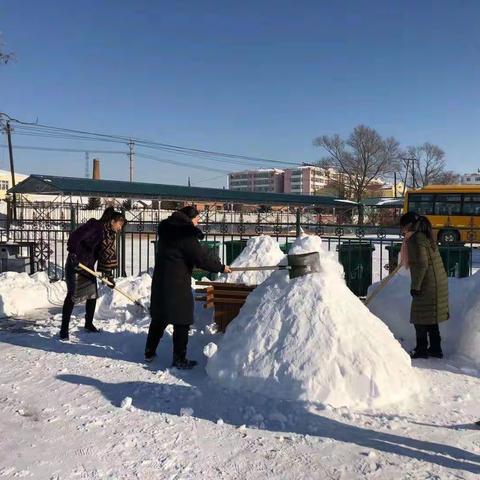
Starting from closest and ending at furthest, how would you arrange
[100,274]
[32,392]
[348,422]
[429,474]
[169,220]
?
[429,474] < [348,422] < [32,392] < [169,220] < [100,274]

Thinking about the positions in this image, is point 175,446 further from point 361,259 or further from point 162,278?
point 361,259

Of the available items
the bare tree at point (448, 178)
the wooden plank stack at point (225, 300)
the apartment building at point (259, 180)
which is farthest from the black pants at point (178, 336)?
the apartment building at point (259, 180)

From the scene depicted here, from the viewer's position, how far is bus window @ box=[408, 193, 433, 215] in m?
26.4

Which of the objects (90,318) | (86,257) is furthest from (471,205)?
(86,257)

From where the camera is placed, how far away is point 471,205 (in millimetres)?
25578

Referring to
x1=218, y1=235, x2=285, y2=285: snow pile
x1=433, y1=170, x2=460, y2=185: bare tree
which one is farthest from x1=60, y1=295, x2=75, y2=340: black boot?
x1=433, y1=170, x2=460, y2=185: bare tree

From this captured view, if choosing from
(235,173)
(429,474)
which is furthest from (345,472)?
(235,173)

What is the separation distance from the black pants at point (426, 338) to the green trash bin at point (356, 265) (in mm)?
3275

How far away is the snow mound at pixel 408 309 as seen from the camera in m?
5.74

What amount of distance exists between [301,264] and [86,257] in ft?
9.18

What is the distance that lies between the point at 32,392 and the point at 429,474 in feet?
10.5

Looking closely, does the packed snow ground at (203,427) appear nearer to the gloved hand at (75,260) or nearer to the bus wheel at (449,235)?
the gloved hand at (75,260)

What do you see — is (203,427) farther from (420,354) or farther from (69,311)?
(69,311)

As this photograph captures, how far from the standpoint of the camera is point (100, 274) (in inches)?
259
